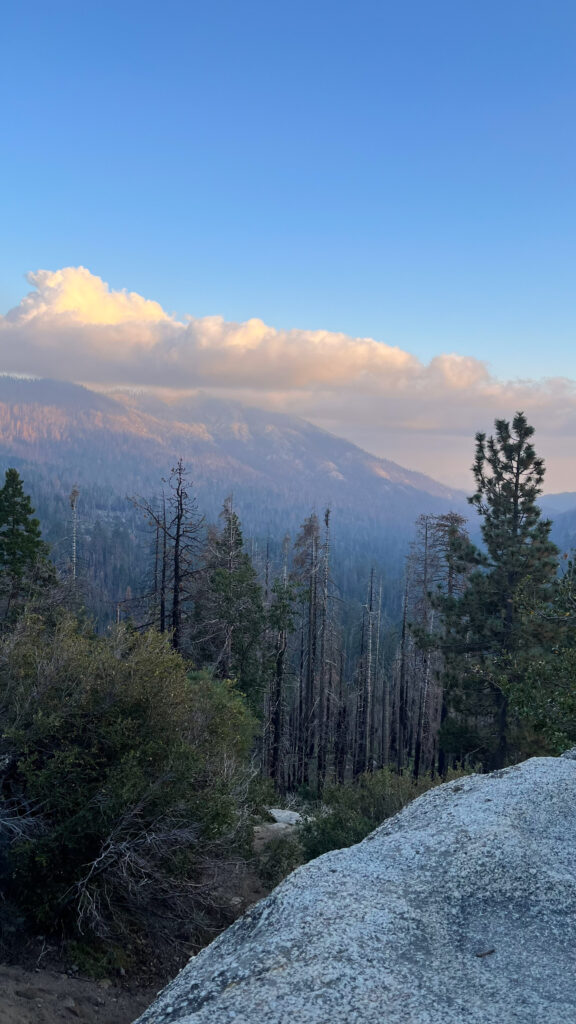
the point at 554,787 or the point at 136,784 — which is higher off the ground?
the point at 554,787

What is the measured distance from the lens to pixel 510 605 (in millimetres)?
19531

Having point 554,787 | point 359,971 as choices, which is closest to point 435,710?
point 554,787

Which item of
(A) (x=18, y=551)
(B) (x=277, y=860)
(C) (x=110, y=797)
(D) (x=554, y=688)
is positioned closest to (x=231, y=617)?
(A) (x=18, y=551)

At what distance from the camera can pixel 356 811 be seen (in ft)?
42.8

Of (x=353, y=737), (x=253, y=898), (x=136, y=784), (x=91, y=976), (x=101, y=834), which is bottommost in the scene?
(x=353, y=737)

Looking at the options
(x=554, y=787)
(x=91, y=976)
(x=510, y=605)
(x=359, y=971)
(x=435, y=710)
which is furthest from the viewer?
(x=435, y=710)

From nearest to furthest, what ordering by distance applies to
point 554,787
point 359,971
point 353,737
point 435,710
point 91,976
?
point 359,971 < point 554,787 < point 91,976 < point 435,710 < point 353,737

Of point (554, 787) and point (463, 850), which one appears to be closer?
point (463, 850)

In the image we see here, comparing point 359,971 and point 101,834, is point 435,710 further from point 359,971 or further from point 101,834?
point 359,971

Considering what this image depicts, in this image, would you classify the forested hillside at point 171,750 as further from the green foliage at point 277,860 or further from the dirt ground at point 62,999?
the dirt ground at point 62,999

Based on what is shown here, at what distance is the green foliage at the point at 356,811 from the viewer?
12.2 metres

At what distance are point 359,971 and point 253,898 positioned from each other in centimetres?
986

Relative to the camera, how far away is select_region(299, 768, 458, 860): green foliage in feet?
40.0

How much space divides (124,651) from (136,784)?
129 inches
